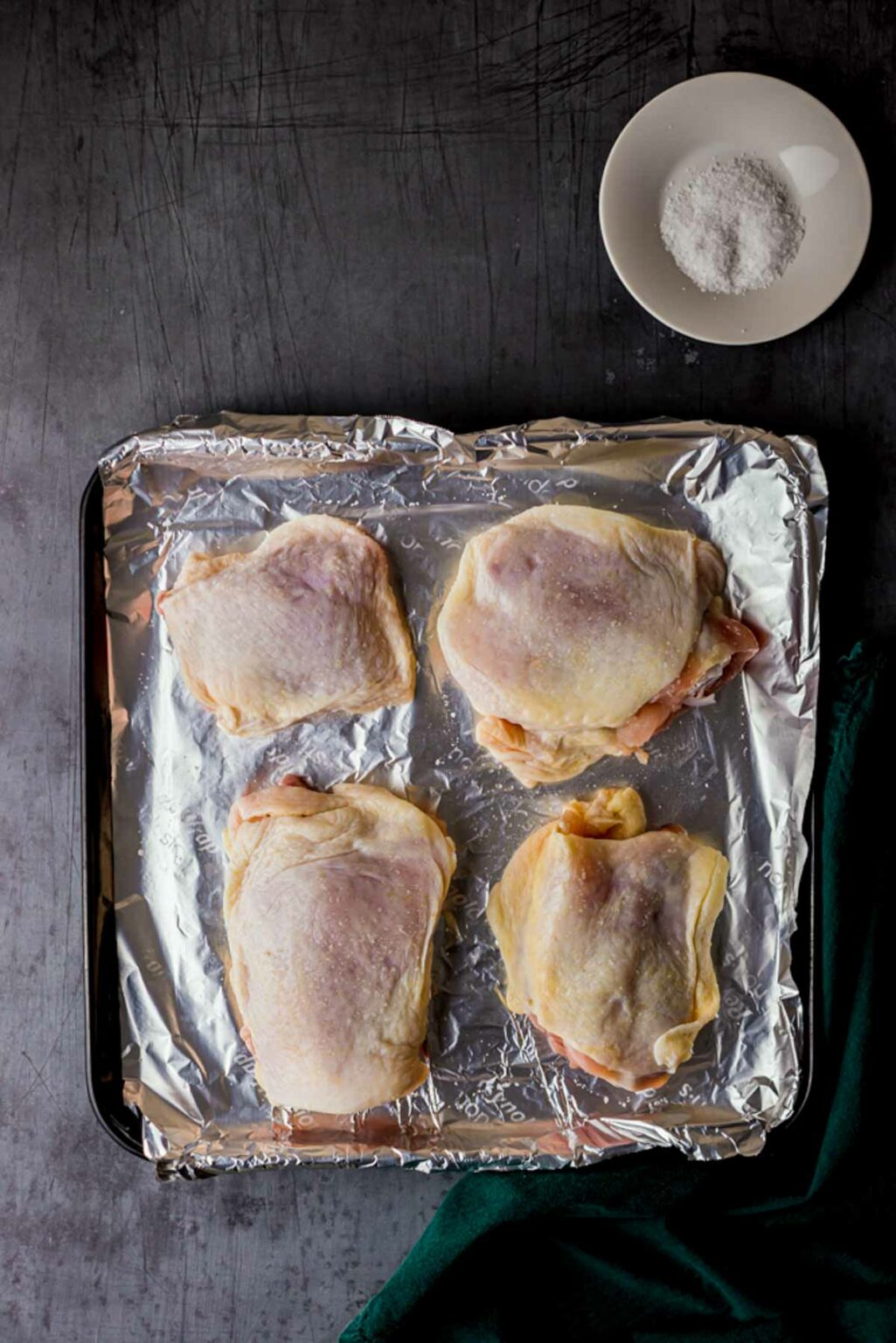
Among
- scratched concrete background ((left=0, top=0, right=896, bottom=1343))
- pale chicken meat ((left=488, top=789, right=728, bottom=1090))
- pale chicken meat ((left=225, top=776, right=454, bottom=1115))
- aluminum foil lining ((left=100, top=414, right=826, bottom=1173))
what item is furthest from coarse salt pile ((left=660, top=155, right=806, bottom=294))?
pale chicken meat ((left=225, top=776, right=454, bottom=1115))

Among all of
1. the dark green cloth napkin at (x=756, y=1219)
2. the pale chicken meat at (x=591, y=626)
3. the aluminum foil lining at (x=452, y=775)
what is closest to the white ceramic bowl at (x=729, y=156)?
the aluminum foil lining at (x=452, y=775)

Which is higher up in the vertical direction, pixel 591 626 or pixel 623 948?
pixel 591 626

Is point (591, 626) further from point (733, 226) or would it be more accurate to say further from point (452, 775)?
point (733, 226)

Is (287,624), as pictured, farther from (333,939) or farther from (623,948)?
(623,948)

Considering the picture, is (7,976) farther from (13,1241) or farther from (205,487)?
(205,487)

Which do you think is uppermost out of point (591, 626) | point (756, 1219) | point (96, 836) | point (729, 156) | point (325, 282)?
point (729, 156)

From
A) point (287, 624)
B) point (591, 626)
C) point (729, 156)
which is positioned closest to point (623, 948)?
point (591, 626)

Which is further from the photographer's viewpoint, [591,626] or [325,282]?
[325,282]

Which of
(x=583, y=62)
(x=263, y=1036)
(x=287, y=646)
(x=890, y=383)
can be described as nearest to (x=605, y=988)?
(x=263, y=1036)
